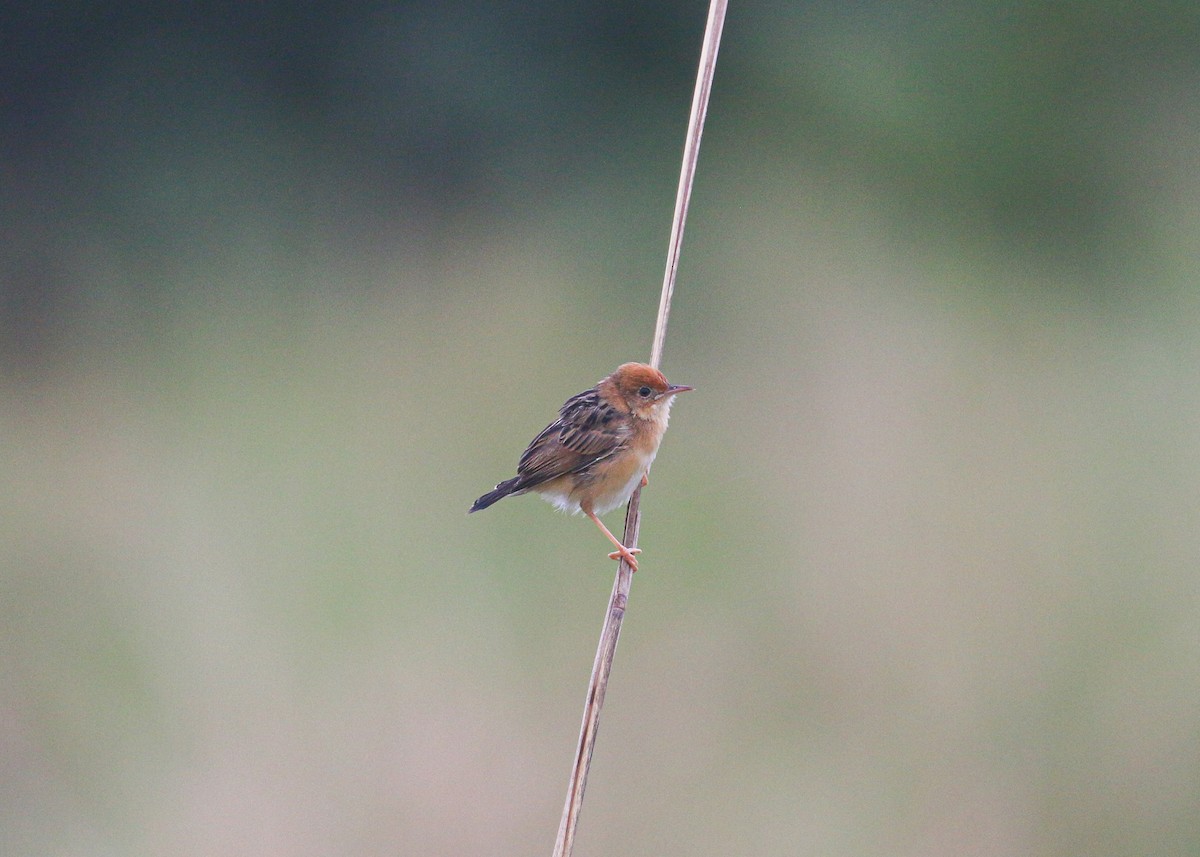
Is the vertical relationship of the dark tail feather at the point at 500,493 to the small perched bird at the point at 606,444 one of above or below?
below

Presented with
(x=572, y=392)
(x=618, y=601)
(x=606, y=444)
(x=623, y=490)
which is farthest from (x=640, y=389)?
(x=572, y=392)

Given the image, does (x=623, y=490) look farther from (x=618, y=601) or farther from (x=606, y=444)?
(x=618, y=601)

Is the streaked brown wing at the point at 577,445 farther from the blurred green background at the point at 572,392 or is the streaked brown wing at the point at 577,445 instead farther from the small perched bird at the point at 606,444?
the blurred green background at the point at 572,392

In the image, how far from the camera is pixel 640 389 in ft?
10.1

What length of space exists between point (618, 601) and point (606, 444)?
2.97ft

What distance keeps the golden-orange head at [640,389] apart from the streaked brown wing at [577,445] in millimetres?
53

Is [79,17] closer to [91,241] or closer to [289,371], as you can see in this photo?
[91,241]

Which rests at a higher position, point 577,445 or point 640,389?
point 640,389

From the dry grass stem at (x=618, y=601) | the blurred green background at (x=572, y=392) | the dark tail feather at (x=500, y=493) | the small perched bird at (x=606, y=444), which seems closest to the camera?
the dry grass stem at (x=618, y=601)

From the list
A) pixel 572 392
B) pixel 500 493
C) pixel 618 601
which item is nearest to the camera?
pixel 618 601

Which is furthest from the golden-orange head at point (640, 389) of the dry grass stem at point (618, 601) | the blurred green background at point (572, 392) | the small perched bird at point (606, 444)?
the blurred green background at point (572, 392)

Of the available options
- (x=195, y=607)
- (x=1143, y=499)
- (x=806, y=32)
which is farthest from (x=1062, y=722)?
(x=806, y=32)

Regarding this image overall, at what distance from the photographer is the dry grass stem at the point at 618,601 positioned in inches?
79.8

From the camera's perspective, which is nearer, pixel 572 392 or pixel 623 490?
Answer: pixel 623 490
